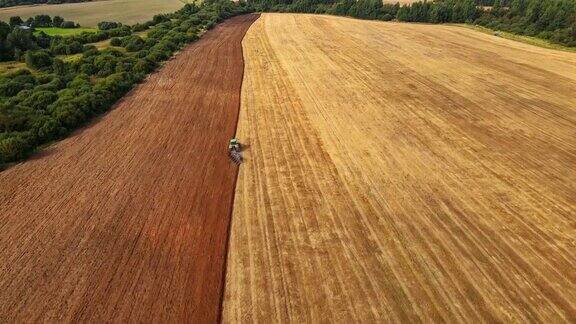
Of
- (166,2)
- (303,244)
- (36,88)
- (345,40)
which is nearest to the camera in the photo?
(303,244)

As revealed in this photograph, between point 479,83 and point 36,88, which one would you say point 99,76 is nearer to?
point 36,88

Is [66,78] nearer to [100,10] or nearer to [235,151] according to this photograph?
[235,151]

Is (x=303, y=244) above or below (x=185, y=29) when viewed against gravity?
below

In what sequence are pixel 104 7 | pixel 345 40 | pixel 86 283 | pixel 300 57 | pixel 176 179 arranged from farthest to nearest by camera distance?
pixel 104 7, pixel 345 40, pixel 300 57, pixel 176 179, pixel 86 283

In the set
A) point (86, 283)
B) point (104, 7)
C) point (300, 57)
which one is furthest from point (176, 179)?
point (104, 7)

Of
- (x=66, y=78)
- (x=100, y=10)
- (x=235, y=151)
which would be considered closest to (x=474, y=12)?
(x=235, y=151)

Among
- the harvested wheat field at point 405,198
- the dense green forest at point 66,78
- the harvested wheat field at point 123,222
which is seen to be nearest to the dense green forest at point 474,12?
the harvested wheat field at point 405,198

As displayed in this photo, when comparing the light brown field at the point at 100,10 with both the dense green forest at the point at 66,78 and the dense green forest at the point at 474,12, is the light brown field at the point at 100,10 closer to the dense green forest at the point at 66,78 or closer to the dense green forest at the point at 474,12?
the dense green forest at the point at 66,78
